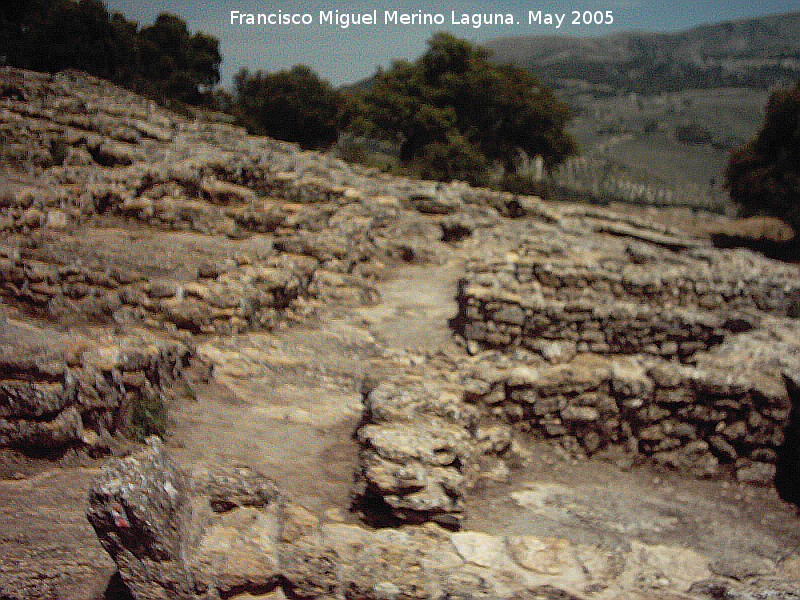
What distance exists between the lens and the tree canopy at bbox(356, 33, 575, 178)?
104ft

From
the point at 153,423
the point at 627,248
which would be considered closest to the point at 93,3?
the point at 627,248

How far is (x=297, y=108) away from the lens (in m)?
34.3

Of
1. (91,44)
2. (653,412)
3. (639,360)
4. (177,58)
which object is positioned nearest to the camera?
(653,412)

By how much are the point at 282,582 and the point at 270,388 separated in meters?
3.76

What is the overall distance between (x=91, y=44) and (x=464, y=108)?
19.9 metres

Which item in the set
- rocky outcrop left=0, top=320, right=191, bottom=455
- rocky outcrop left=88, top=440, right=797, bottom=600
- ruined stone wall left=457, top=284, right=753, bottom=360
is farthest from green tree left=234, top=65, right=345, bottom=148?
rocky outcrop left=88, top=440, right=797, bottom=600

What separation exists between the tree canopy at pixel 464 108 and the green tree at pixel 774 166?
34.1ft

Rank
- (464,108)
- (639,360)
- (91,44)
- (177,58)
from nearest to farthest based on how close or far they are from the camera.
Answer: (639,360) < (91,44) < (464,108) < (177,58)

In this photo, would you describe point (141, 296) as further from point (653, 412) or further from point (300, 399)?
point (653, 412)

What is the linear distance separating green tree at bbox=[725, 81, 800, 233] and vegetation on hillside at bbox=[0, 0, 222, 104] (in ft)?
95.4

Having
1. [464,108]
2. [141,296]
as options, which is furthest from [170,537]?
[464,108]

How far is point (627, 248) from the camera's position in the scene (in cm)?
1677

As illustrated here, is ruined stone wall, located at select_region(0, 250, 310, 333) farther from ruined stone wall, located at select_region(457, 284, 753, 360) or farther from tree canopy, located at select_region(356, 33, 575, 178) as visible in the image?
tree canopy, located at select_region(356, 33, 575, 178)

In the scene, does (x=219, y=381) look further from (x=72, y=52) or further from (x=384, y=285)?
(x=72, y=52)
